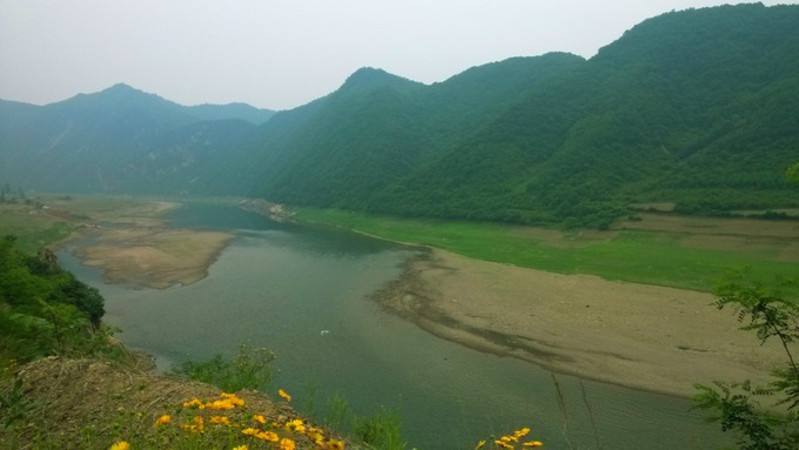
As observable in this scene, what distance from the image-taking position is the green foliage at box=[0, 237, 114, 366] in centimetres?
877

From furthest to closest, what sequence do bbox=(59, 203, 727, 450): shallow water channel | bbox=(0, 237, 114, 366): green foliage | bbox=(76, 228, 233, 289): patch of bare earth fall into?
bbox=(76, 228, 233, 289): patch of bare earth, bbox=(59, 203, 727, 450): shallow water channel, bbox=(0, 237, 114, 366): green foliage

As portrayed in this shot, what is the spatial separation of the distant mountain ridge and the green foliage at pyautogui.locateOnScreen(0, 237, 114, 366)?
1933 inches

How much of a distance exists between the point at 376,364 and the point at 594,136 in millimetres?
69898

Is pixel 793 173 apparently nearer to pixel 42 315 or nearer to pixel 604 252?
pixel 42 315

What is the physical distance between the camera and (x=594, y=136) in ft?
264

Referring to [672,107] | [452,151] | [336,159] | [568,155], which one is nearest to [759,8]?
[672,107]

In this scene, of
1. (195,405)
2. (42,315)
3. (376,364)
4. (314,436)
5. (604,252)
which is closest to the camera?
(195,405)

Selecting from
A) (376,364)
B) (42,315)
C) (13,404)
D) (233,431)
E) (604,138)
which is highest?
(604,138)

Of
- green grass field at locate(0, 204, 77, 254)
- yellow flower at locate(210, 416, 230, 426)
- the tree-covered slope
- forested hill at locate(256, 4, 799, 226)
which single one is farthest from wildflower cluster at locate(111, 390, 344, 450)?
the tree-covered slope

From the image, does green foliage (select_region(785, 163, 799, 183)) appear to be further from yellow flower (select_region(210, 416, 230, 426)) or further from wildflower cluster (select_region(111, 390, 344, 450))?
yellow flower (select_region(210, 416, 230, 426))

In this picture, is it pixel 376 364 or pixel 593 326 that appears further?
pixel 593 326

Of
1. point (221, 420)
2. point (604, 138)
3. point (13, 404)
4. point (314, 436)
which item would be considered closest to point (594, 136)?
point (604, 138)

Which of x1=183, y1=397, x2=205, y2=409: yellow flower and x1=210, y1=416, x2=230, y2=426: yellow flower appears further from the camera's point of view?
x1=210, y1=416, x2=230, y2=426: yellow flower

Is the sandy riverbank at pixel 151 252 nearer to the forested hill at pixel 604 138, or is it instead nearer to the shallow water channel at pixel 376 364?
the shallow water channel at pixel 376 364
